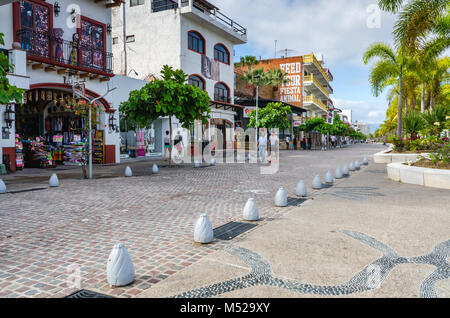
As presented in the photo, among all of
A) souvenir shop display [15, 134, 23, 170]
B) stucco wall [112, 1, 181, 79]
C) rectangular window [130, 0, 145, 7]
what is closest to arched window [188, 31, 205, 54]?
stucco wall [112, 1, 181, 79]

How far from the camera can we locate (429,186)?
31.9 ft

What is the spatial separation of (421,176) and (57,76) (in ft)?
50.2

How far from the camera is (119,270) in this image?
3287mm

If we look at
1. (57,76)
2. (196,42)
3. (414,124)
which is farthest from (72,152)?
(414,124)

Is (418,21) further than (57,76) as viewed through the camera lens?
No

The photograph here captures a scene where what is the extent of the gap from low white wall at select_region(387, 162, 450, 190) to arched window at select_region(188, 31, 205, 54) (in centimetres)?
1938

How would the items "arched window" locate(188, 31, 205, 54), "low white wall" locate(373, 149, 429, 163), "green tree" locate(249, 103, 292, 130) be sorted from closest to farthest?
"low white wall" locate(373, 149, 429, 163)
"arched window" locate(188, 31, 205, 54)
"green tree" locate(249, 103, 292, 130)

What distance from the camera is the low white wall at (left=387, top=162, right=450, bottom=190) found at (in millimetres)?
9352

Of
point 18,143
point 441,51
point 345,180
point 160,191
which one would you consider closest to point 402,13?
point 441,51

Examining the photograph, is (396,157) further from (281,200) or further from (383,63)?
(281,200)

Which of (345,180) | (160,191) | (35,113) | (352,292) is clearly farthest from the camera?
(35,113)

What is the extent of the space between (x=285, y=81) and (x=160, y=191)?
4195 cm

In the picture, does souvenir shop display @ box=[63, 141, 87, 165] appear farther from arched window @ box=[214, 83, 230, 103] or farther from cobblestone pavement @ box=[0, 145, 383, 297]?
arched window @ box=[214, 83, 230, 103]
